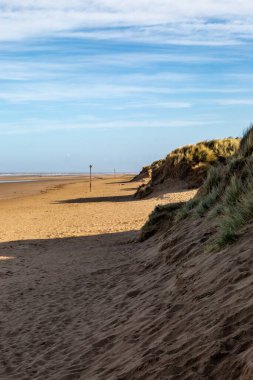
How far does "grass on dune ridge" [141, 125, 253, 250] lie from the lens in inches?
291

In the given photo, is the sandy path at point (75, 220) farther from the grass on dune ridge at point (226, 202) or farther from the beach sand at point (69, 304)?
the grass on dune ridge at point (226, 202)

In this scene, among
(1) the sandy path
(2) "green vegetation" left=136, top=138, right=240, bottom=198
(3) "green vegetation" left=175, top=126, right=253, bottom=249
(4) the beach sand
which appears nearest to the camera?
(4) the beach sand

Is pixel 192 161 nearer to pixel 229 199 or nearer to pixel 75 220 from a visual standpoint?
pixel 75 220

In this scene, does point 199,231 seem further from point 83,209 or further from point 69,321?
point 83,209

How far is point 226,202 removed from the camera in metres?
9.97

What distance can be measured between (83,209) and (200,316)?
22.3 m

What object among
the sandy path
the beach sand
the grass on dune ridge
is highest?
the grass on dune ridge

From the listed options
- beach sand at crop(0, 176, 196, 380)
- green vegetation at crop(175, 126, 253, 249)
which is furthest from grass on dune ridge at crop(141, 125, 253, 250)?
beach sand at crop(0, 176, 196, 380)

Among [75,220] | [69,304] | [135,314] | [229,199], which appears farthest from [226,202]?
[75,220]

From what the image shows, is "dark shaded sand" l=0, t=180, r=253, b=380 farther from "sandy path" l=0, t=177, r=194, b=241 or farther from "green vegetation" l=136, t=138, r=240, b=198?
"green vegetation" l=136, t=138, r=240, b=198

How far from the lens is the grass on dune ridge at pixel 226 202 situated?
7.38 metres

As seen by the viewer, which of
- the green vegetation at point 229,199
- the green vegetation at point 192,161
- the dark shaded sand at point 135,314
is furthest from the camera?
the green vegetation at point 192,161

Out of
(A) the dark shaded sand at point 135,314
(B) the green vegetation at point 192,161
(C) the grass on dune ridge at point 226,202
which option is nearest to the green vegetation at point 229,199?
(C) the grass on dune ridge at point 226,202

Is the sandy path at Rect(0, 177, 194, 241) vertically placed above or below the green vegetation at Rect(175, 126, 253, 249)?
below
